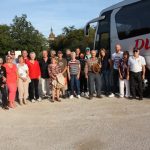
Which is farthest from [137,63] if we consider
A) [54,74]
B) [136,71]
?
[54,74]

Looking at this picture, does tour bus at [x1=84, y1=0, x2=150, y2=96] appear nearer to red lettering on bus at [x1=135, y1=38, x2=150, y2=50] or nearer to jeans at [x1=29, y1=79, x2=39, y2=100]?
red lettering on bus at [x1=135, y1=38, x2=150, y2=50]

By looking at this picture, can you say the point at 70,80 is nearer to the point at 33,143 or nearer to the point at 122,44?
the point at 122,44

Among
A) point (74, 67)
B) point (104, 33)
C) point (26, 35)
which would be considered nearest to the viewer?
point (74, 67)

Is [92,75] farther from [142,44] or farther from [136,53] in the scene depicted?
[142,44]

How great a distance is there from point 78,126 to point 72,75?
4170 millimetres

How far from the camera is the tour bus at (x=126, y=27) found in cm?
1259

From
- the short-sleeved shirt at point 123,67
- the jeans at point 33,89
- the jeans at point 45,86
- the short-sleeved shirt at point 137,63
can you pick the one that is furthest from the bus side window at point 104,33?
the jeans at point 33,89

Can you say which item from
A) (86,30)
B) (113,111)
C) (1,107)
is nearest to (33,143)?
(113,111)

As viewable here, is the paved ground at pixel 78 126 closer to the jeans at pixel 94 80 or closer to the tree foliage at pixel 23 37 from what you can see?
the jeans at pixel 94 80

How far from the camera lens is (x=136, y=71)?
12320 mm

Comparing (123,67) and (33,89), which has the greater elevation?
(123,67)

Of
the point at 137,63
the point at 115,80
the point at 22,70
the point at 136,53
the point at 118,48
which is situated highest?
the point at 118,48

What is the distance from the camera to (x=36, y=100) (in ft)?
43.3

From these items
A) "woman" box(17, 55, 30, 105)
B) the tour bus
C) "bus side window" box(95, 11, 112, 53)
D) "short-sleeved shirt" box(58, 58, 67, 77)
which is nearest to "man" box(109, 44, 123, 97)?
the tour bus
